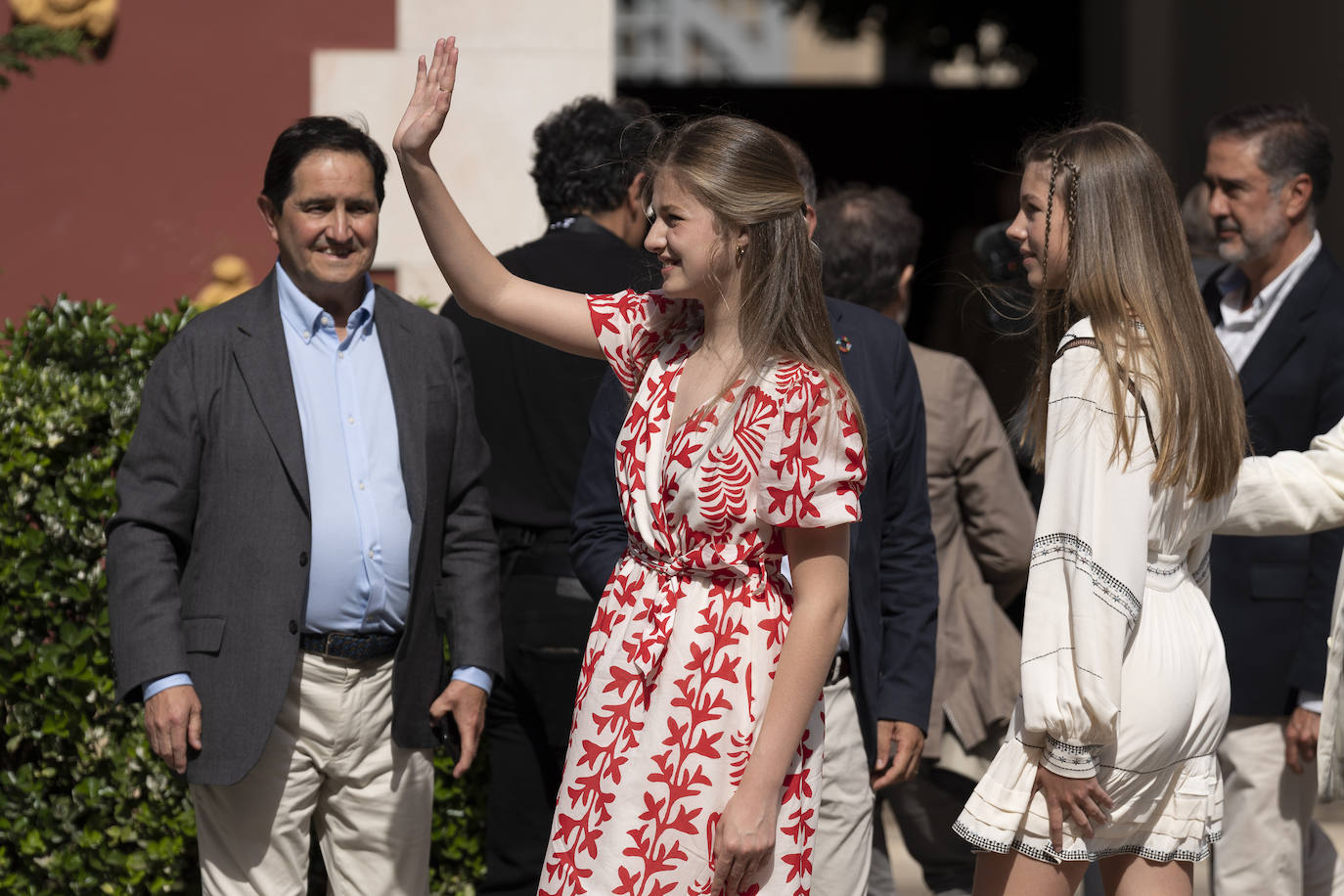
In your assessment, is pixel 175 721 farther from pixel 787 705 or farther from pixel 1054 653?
pixel 1054 653

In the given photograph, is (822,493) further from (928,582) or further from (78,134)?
(78,134)

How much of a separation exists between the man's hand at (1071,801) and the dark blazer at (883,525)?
0.76 meters

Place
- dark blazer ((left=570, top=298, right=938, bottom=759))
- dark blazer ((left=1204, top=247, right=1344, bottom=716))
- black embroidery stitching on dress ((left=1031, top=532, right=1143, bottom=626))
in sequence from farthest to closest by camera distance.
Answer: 1. dark blazer ((left=1204, top=247, right=1344, bottom=716))
2. dark blazer ((left=570, top=298, right=938, bottom=759))
3. black embroidery stitching on dress ((left=1031, top=532, right=1143, bottom=626))

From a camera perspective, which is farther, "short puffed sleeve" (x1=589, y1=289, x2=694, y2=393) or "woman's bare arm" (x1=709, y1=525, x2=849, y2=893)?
"short puffed sleeve" (x1=589, y1=289, x2=694, y2=393)

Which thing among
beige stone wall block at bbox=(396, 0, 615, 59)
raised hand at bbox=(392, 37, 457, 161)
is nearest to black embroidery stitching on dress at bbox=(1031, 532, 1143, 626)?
raised hand at bbox=(392, 37, 457, 161)

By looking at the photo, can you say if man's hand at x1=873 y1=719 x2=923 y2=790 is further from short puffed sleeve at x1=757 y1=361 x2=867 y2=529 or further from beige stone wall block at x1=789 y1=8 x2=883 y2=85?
beige stone wall block at x1=789 y1=8 x2=883 y2=85

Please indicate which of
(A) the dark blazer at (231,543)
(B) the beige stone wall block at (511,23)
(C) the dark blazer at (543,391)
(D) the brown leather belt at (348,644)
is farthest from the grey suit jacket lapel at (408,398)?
(B) the beige stone wall block at (511,23)

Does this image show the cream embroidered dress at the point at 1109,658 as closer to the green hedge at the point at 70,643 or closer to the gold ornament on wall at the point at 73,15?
the green hedge at the point at 70,643

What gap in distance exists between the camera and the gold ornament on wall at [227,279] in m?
5.38

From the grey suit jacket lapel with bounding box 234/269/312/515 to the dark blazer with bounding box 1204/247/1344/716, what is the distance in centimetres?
239

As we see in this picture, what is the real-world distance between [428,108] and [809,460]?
892 millimetres

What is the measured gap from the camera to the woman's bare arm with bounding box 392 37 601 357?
2666 millimetres

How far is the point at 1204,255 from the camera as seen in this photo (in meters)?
5.14

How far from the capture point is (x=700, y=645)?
259 cm
